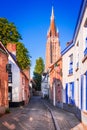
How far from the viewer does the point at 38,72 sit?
12112 centimetres

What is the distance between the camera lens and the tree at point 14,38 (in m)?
44.3

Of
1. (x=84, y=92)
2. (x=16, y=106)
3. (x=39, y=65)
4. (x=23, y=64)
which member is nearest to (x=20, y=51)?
(x=23, y=64)

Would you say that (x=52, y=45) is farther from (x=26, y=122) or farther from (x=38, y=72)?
(x=26, y=122)

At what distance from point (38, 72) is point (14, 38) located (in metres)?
76.2

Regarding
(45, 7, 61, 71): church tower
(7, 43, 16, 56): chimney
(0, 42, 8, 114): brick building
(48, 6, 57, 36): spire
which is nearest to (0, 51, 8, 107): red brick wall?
(0, 42, 8, 114): brick building

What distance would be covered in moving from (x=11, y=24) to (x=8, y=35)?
2065 mm

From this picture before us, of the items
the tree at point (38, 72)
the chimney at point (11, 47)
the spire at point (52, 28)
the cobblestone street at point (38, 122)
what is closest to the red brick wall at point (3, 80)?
the cobblestone street at point (38, 122)

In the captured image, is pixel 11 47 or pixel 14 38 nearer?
pixel 11 47

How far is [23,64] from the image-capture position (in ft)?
149

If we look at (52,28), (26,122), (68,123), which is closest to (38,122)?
(26,122)

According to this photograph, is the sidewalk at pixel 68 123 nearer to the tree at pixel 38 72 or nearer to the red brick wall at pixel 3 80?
the red brick wall at pixel 3 80

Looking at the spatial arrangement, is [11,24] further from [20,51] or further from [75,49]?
[75,49]

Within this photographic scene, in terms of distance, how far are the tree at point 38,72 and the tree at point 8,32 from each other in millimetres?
67385

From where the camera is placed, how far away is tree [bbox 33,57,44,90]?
113 meters
